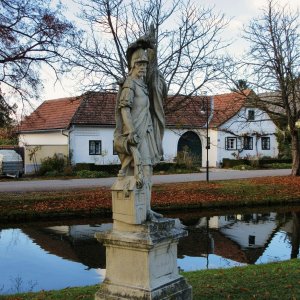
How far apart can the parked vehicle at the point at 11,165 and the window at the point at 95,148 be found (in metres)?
6.24

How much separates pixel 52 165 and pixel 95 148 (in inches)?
215

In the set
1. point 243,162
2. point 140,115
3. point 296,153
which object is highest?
point 140,115

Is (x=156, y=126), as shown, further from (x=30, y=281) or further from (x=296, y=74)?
(x=296, y=74)

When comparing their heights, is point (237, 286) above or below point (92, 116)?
below

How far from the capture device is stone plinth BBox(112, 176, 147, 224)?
17.5 feet

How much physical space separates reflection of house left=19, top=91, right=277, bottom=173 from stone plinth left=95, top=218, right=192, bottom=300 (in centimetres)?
2304

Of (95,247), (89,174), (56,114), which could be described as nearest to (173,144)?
(56,114)

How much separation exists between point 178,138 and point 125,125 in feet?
114

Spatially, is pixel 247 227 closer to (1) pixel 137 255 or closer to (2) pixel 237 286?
(2) pixel 237 286

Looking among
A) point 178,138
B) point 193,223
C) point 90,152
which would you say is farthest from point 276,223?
point 178,138

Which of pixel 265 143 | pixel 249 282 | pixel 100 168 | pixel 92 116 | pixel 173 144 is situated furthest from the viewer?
pixel 265 143

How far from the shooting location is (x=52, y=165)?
31297 mm

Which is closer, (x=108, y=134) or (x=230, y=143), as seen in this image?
(x=108, y=134)

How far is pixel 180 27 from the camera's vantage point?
74.1ft
